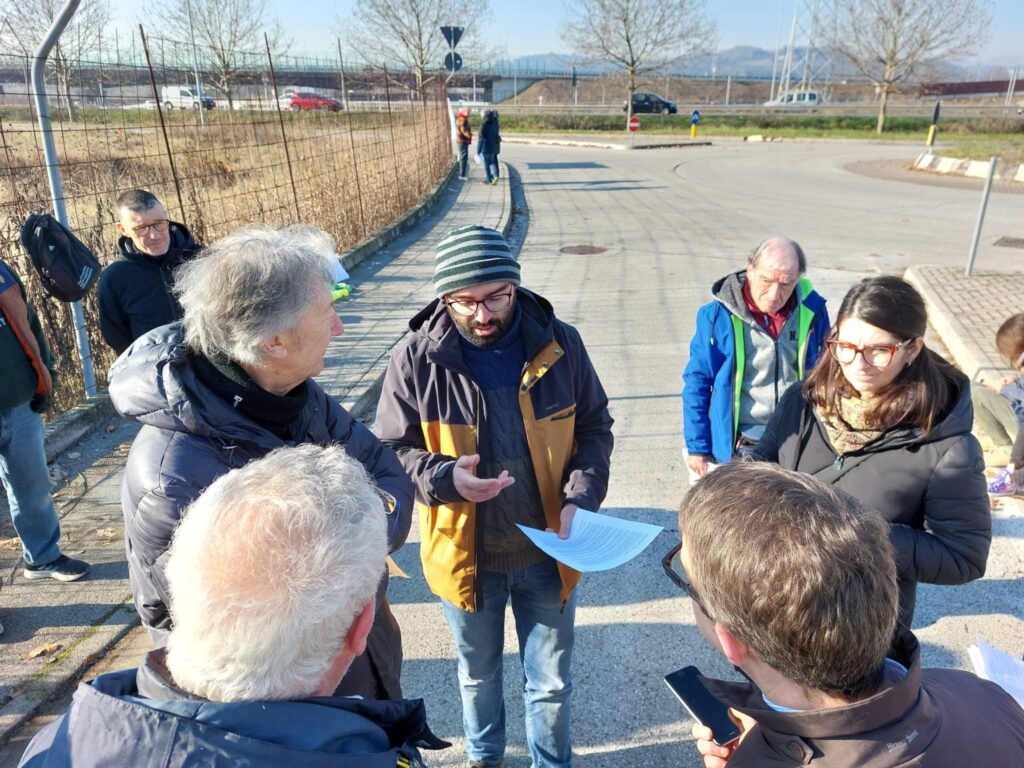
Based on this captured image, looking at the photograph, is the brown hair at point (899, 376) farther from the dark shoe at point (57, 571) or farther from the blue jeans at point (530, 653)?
the dark shoe at point (57, 571)

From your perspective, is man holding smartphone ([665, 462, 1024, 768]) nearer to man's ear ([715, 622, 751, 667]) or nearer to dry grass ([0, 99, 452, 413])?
man's ear ([715, 622, 751, 667])

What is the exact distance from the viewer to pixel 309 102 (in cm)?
1152

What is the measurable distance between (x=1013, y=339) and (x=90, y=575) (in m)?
5.44

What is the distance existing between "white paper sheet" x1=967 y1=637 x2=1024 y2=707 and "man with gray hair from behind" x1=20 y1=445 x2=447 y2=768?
4.61 ft

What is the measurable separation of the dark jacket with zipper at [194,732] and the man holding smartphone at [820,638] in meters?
0.63

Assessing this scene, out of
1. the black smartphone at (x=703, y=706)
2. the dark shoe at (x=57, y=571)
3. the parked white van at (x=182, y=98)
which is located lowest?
the dark shoe at (x=57, y=571)

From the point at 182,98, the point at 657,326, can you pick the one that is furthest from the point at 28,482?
the point at 182,98

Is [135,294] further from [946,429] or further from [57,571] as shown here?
[946,429]

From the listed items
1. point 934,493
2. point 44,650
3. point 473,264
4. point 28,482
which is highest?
point 473,264

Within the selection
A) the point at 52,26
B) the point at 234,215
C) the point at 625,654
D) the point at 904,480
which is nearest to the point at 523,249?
the point at 234,215

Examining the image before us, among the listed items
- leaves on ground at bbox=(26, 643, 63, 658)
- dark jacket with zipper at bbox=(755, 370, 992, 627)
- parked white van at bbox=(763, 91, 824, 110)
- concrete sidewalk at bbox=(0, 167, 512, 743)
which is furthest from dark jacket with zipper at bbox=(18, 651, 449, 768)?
parked white van at bbox=(763, 91, 824, 110)

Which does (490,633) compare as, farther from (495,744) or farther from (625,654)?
(625,654)

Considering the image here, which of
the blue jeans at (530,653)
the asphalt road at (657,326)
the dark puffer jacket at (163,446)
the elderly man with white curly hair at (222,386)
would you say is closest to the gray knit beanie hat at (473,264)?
the elderly man with white curly hair at (222,386)

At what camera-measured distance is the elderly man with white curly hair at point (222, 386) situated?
1.54 metres
